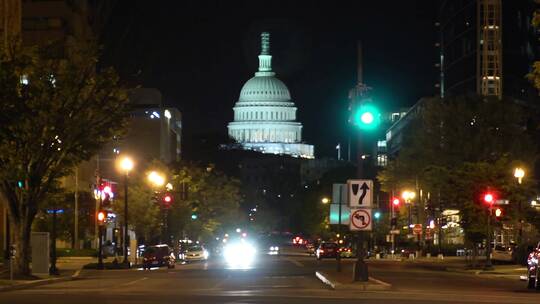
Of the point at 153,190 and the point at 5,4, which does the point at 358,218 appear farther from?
the point at 153,190

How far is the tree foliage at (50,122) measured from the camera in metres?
42.0

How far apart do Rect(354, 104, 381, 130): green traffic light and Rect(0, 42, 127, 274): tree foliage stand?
12.5m

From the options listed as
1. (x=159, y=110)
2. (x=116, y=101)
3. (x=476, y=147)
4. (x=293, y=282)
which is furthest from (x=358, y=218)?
(x=159, y=110)

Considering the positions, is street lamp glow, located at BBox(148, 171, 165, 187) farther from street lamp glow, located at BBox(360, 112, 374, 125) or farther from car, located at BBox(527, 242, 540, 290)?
street lamp glow, located at BBox(360, 112, 374, 125)

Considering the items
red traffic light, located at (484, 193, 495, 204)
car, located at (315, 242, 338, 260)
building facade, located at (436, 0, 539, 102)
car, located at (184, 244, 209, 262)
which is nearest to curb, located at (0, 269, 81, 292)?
red traffic light, located at (484, 193, 495, 204)

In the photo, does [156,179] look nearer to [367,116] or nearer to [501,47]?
[367,116]

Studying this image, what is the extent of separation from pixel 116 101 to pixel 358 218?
1245 centimetres

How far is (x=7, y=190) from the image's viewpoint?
43656 millimetres

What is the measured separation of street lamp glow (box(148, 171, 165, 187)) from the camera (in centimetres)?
8694

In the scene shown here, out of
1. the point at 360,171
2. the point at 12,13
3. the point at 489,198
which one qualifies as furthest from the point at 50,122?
the point at 12,13

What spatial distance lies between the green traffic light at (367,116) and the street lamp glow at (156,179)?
52738 mm

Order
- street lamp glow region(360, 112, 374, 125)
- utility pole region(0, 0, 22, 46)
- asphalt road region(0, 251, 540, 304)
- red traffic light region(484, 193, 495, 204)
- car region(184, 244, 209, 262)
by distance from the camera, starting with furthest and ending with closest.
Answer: car region(184, 244, 209, 262) < utility pole region(0, 0, 22, 46) < red traffic light region(484, 193, 495, 204) < street lamp glow region(360, 112, 374, 125) < asphalt road region(0, 251, 540, 304)

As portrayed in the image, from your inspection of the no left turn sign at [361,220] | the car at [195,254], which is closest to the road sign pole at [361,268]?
the no left turn sign at [361,220]

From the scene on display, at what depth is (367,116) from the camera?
113ft
